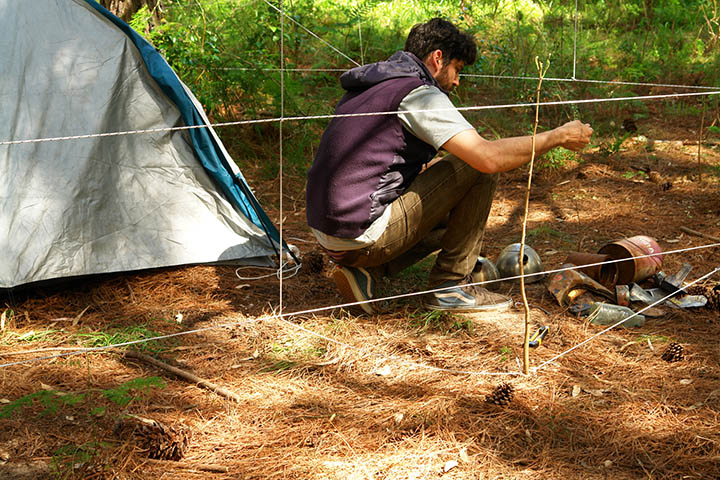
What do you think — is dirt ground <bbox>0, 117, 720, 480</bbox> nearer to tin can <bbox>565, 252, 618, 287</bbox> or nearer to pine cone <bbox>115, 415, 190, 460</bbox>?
pine cone <bbox>115, 415, 190, 460</bbox>

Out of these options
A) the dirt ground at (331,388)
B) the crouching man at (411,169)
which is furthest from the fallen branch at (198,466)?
the crouching man at (411,169)

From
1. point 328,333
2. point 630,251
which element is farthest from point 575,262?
point 328,333

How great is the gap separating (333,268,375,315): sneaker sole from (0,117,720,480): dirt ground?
58 mm

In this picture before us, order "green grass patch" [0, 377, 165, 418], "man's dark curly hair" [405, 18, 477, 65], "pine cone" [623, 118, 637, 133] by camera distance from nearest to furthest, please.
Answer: "green grass patch" [0, 377, 165, 418]
"man's dark curly hair" [405, 18, 477, 65]
"pine cone" [623, 118, 637, 133]

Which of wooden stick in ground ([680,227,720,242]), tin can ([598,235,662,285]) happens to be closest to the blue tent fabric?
tin can ([598,235,662,285])

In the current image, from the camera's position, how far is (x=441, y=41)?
9.70ft

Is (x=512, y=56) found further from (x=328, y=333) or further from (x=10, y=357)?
(x=10, y=357)

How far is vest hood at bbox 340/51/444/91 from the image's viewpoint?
9.36 feet

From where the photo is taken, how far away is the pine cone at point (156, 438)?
2.04 m

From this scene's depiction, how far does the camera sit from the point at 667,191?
4859 millimetres

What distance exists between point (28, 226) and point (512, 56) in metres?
4.91

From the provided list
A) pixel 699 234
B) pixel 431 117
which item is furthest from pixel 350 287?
pixel 699 234

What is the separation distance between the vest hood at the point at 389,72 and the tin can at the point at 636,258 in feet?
4.10

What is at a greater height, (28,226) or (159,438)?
A: (28,226)
